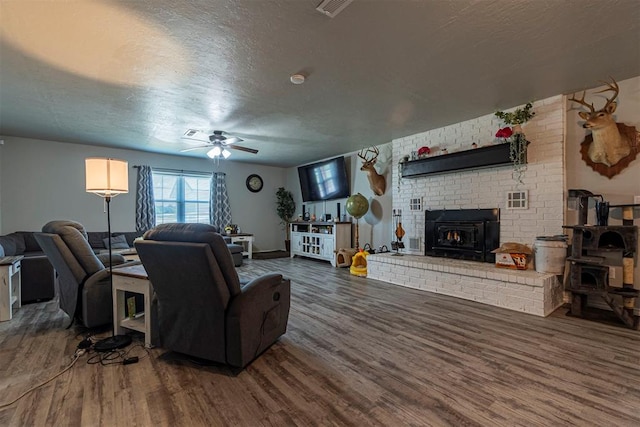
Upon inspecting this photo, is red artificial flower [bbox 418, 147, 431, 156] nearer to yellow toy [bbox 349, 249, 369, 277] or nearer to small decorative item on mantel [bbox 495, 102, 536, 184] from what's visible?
small decorative item on mantel [bbox 495, 102, 536, 184]

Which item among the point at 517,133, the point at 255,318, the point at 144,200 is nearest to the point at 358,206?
the point at 517,133

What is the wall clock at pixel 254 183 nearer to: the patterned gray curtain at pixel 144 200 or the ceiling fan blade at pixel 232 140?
the patterned gray curtain at pixel 144 200

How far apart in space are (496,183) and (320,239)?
143 inches

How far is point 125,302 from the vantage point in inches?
109

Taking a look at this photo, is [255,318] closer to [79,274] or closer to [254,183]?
[79,274]

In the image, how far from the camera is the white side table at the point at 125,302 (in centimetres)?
242

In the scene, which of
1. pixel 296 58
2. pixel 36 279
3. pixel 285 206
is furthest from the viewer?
pixel 285 206

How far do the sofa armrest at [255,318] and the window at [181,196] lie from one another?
212 inches

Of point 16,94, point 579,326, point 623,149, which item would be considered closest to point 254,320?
point 579,326

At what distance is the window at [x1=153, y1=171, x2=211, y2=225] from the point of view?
6754mm

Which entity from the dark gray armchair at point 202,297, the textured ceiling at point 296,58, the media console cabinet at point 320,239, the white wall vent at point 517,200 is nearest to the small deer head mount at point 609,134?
the textured ceiling at point 296,58

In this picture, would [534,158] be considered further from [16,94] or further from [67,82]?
[16,94]

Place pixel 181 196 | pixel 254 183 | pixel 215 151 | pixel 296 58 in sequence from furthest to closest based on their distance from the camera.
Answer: pixel 254 183, pixel 181 196, pixel 215 151, pixel 296 58

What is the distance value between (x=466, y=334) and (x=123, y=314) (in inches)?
124
